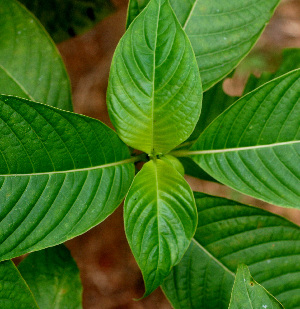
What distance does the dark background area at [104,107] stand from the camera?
1.63 metres

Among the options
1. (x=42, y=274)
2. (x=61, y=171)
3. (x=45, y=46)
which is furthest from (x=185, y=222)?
(x=45, y=46)

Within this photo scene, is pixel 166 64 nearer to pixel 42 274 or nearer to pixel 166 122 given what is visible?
pixel 166 122

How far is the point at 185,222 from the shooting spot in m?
0.86

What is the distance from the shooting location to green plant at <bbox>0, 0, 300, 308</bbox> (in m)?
0.82

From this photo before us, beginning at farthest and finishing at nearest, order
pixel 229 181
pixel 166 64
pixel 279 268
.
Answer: pixel 279 268 < pixel 229 181 < pixel 166 64

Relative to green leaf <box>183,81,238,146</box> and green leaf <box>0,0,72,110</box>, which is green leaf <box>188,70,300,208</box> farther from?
green leaf <box>0,0,72,110</box>

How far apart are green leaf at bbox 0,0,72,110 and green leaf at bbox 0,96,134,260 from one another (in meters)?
0.35

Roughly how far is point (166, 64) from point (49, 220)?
1.38ft

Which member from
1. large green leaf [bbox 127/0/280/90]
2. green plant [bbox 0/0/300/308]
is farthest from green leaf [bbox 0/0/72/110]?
large green leaf [bbox 127/0/280/90]

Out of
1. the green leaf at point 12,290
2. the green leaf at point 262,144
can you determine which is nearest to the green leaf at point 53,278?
the green leaf at point 12,290

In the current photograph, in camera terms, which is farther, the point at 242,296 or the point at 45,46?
the point at 45,46

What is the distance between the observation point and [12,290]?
97cm

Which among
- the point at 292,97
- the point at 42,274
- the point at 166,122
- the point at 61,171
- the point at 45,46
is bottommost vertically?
the point at 42,274

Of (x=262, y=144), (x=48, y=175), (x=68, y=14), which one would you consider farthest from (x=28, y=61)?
(x=262, y=144)
